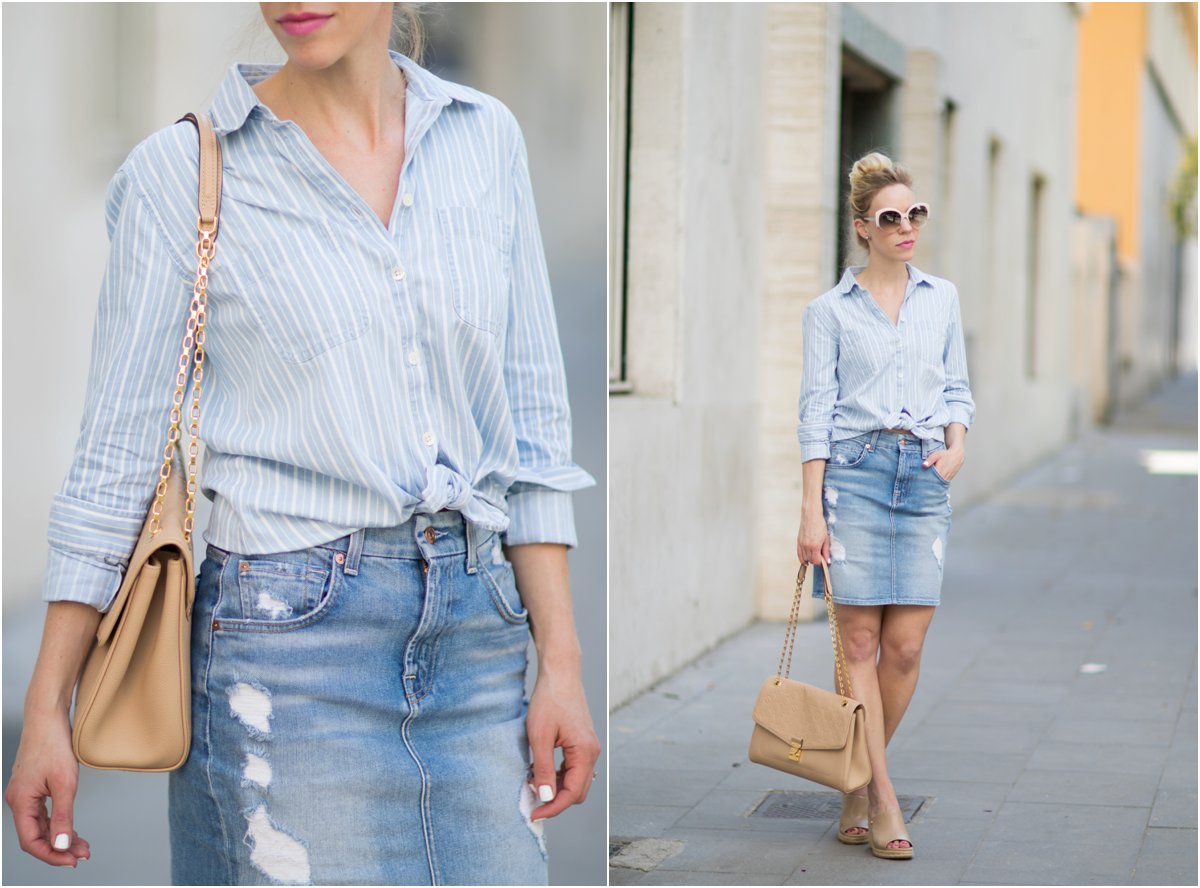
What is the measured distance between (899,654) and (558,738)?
2152 millimetres

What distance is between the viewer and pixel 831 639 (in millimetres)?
4082

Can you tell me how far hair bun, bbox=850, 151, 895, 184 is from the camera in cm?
376

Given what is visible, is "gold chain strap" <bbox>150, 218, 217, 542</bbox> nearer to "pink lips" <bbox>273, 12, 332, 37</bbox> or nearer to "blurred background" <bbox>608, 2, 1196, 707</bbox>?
"pink lips" <bbox>273, 12, 332, 37</bbox>

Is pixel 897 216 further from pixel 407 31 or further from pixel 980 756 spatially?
pixel 980 756

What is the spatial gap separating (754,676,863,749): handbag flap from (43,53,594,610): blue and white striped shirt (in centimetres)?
200

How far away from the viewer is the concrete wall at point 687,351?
5.19m

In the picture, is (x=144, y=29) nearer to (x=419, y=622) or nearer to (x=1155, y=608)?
(x=419, y=622)

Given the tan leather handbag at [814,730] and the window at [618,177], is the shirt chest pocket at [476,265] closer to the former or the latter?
the tan leather handbag at [814,730]

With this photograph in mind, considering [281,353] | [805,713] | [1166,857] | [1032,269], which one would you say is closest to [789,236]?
[805,713]

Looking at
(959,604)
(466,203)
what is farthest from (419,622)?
(959,604)

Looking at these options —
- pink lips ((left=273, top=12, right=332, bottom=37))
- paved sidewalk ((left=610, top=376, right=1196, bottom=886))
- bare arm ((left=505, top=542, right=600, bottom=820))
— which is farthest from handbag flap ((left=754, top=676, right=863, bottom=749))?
pink lips ((left=273, top=12, right=332, bottom=37))

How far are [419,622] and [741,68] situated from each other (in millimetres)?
3843

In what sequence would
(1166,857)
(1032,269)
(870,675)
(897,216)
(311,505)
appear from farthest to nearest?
(1032,269) → (1166,857) → (870,675) → (897,216) → (311,505)

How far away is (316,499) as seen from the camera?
203cm
